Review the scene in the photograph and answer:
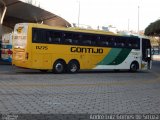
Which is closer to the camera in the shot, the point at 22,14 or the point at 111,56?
the point at 111,56

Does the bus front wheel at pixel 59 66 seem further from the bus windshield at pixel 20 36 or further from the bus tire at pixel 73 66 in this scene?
the bus windshield at pixel 20 36

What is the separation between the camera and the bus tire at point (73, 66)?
26.4m

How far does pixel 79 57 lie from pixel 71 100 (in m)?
14.8

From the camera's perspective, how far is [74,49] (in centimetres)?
2656

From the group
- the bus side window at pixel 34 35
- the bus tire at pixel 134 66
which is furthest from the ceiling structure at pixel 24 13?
the bus side window at pixel 34 35

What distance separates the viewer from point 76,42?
2672 cm

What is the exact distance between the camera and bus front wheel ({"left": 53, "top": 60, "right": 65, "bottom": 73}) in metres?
25.5

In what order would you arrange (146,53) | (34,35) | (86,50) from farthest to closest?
(146,53) < (86,50) < (34,35)

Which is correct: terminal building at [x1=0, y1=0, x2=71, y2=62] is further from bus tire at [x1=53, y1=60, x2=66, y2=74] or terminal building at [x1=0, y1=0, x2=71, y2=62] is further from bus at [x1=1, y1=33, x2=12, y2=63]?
bus tire at [x1=53, y1=60, x2=66, y2=74]

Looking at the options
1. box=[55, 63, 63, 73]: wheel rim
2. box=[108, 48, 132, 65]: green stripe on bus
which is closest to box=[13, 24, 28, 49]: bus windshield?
box=[55, 63, 63, 73]: wheel rim

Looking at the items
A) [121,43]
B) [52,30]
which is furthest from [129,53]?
[52,30]

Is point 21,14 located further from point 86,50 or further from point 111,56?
point 86,50

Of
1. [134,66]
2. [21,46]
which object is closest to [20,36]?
[21,46]

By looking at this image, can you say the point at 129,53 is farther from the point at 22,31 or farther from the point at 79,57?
the point at 22,31
